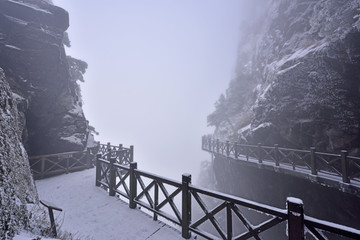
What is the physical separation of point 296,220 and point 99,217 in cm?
520

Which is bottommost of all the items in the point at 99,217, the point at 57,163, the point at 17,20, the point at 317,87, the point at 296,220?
the point at 99,217

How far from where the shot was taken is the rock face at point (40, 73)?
399 inches

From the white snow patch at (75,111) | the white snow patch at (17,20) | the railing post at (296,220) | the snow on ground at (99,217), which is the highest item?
the white snow patch at (17,20)

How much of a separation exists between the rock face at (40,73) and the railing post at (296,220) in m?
12.4

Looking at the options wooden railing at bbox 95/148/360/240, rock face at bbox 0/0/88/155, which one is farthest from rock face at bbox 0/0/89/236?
wooden railing at bbox 95/148/360/240

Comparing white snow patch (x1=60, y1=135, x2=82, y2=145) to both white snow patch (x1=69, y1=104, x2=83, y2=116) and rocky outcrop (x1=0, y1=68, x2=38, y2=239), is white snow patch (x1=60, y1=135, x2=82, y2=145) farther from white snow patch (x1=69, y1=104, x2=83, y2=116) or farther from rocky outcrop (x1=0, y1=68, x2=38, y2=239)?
rocky outcrop (x1=0, y1=68, x2=38, y2=239)

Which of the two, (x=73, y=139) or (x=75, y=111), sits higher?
(x=75, y=111)

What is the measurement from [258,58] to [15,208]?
2831cm

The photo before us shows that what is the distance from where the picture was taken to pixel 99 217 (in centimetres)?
493

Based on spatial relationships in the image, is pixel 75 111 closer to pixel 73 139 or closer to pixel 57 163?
pixel 73 139

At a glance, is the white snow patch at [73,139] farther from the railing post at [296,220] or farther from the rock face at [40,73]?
the railing post at [296,220]

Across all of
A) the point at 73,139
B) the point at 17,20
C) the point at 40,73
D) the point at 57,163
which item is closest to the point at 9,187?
the point at 57,163

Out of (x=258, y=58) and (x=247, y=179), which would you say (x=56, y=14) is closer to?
(x=247, y=179)

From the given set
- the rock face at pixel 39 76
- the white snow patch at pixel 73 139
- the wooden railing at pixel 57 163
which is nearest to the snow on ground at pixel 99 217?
the wooden railing at pixel 57 163
